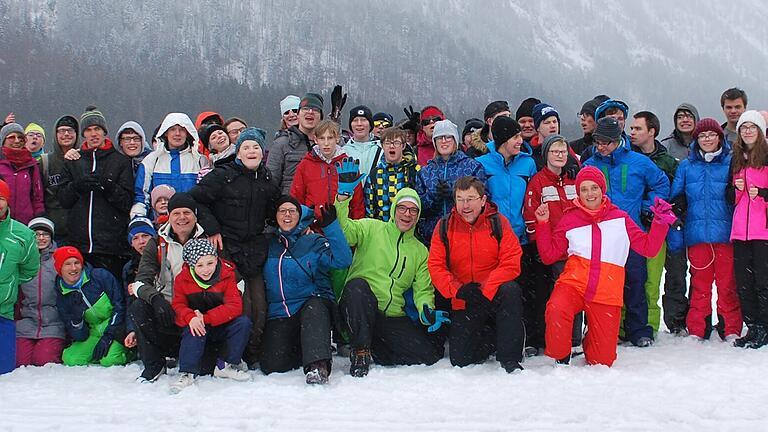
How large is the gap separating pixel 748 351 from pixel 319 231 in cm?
400

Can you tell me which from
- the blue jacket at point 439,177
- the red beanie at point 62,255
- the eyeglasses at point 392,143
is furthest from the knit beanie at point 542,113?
the red beanie at point 62,255

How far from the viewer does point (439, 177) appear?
566 cm

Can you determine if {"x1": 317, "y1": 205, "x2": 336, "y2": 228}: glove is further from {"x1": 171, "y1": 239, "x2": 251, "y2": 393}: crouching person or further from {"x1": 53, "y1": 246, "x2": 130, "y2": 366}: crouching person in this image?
{"x1": 53, "y1": 246, "x2": 130, "y2": 366}: crouching person

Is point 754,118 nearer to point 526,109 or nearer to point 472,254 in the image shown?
point 526,109

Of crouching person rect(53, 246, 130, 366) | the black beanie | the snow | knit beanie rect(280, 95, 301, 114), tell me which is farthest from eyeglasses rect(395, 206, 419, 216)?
crouching person rect(53, 246, 130, 366)

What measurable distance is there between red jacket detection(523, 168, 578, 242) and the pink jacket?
1590 mm

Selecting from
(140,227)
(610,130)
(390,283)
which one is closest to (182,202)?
(140,227)

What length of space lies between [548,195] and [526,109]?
1.56 meters

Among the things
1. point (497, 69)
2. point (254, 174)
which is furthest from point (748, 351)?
point (497, 69)

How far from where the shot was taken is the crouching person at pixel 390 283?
5.10m

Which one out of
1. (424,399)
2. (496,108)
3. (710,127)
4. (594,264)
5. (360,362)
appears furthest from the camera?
(496,108)

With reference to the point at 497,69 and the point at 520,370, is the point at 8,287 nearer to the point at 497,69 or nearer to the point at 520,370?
the point at 520,370

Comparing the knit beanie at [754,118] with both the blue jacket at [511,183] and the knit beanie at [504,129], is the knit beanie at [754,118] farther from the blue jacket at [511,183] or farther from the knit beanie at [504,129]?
the knit beanie at [504,129]

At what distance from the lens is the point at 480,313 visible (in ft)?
16.3
